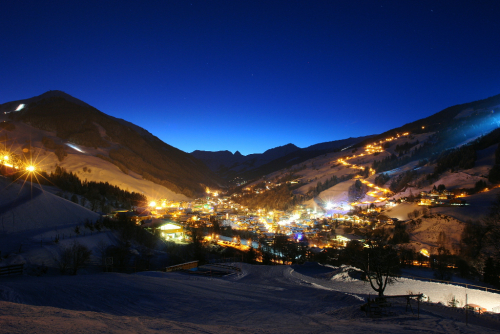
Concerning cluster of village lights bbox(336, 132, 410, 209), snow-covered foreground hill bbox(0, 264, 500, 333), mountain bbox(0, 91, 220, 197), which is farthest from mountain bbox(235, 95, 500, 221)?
mountain bbox(0, 91, 220, 197)

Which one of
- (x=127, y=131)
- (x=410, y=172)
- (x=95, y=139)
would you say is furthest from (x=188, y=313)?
(x=127, y=131)

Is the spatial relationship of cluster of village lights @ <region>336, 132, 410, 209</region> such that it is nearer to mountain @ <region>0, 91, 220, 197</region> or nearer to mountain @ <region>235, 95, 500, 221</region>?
mountain @ <region>235, 95, 500, 221</region>

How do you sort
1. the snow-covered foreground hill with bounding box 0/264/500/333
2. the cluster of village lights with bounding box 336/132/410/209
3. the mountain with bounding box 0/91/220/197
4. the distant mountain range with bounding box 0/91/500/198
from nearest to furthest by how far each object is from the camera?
the snow-covered foreground hill with bounding box 0/264/500/333
the cluster of village lights with bounding box 336/132/410/209
the distant mountain range with bounding box 0/91/500/198
the mountain with bounding box 0/91/220/197

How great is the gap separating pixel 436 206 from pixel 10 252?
63366mm

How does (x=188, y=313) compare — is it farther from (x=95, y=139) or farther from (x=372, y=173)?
(x=95, y=139)

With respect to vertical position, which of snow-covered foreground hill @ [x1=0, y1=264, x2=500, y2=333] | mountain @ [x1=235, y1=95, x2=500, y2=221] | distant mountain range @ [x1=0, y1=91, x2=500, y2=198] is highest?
distant mountain range @ [x1=0, y1=91, x2=500, y2=198]

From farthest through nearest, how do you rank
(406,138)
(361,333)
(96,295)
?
(406,138)
(96,295)
(361,333)

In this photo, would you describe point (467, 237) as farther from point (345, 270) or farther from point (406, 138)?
point (406, 138)

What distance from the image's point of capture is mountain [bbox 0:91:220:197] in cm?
12175

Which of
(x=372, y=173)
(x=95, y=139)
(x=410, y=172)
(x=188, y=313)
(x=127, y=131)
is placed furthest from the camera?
(x=127, y=131)

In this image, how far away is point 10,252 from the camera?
2072cm

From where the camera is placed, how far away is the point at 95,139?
430 ft

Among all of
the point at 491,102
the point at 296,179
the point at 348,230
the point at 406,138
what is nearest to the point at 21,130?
the point at 296,179

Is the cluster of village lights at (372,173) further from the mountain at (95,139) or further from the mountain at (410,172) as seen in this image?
the mountain at (95,139)
